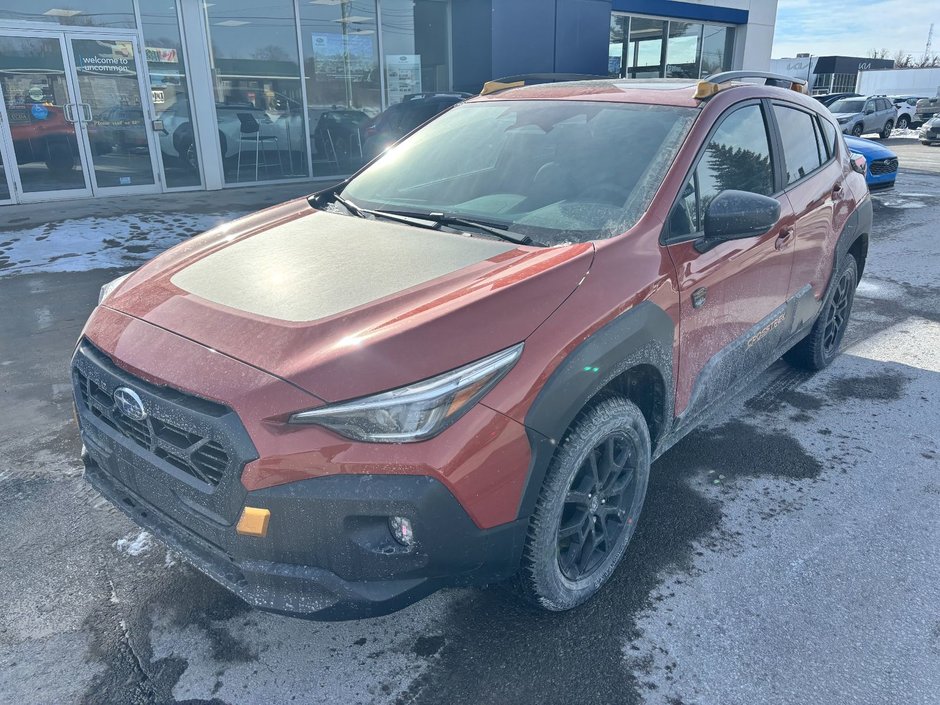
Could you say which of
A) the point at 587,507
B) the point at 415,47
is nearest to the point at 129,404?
the point at 587,507

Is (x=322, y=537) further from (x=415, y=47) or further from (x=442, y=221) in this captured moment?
(x=415, y=47)

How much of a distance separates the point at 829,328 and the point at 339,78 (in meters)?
10.9

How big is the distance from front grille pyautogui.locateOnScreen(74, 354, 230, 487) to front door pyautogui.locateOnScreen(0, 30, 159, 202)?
9991mm

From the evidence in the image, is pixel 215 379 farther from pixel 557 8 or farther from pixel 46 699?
pixel 557 8

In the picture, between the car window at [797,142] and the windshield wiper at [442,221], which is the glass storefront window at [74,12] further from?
the car window at [797,142]

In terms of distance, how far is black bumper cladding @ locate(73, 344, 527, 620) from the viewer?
1.89 meters

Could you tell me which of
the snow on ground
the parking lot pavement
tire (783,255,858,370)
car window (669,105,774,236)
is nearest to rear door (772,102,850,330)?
car window (669,105,774,236)

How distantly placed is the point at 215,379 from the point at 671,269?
1.62m

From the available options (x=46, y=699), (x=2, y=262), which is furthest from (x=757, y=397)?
(x=2, y=262)

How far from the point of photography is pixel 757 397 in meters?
4.33

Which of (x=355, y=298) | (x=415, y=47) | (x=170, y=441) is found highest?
(x=415, y=47)

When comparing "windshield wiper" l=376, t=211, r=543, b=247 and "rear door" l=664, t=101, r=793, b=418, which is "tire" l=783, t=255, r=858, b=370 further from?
"windshield wiper" l=376, t=211, r=543, b=247

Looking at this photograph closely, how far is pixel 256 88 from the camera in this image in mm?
12148

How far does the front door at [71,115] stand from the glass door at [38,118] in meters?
0.01
